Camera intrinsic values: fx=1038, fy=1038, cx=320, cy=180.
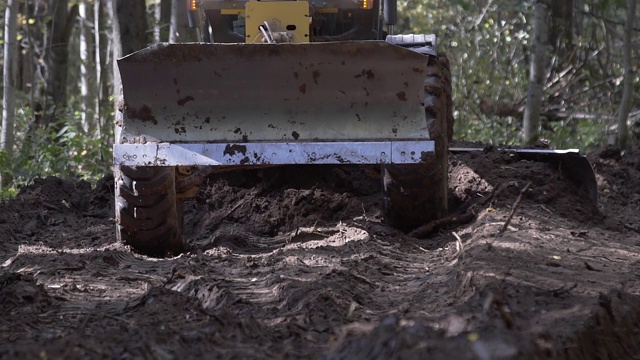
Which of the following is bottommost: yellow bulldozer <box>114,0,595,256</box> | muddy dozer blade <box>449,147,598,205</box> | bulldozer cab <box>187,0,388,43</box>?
muddy dozer blade <box>449,147,598,205</box>

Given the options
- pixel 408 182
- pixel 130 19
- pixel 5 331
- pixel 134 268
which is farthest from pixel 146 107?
pixel 130 19

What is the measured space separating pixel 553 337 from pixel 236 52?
331 centimetres

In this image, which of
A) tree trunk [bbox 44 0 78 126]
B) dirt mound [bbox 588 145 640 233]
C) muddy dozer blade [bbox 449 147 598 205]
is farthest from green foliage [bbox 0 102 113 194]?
dirt mound [bbox 588 145 640 233]

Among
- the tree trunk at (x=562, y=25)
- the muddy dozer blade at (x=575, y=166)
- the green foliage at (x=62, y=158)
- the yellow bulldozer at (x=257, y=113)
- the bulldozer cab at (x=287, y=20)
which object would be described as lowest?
the green foliage at (x=62, y=158)

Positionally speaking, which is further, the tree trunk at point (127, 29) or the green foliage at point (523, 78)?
the green foliage at point (523, 78)

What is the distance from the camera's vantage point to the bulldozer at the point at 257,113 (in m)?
6.73

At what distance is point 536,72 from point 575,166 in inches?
170

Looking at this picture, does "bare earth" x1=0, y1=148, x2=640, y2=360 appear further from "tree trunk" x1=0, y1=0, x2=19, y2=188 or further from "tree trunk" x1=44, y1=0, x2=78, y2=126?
"tree trunk" x1=44, y1=0, x2=78, y2=126

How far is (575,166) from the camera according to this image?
9086 mm

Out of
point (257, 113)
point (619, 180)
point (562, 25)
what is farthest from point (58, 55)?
point (257, 113)

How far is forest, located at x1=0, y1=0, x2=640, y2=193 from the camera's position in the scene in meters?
12.8

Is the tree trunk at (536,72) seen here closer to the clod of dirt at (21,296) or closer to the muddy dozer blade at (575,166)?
the muddy dozer blade at (575,166)

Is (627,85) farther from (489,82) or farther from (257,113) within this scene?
(257,113)

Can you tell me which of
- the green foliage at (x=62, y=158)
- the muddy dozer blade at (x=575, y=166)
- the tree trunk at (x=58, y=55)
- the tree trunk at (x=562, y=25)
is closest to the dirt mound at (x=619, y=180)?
the muddy dozer blade at (x=575, y=166)
